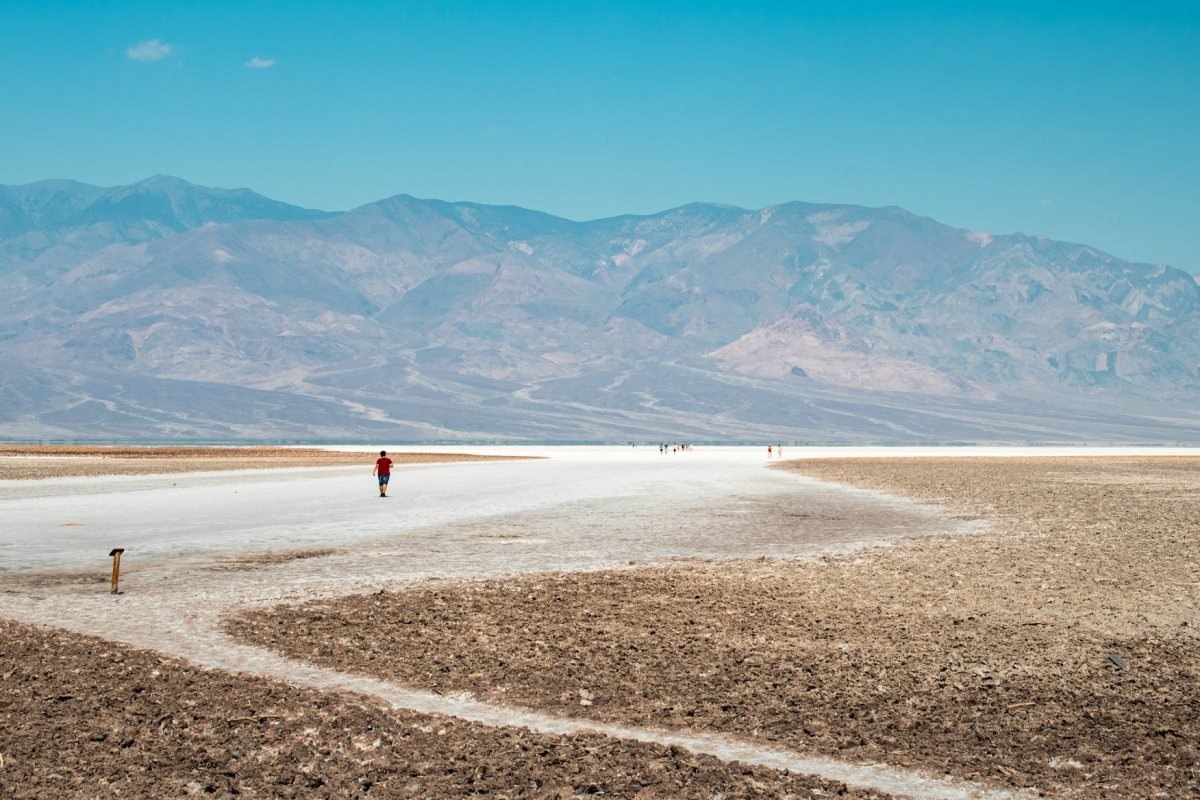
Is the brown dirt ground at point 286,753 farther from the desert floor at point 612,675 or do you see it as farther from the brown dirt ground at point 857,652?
the brown dirt ground at point 857,652

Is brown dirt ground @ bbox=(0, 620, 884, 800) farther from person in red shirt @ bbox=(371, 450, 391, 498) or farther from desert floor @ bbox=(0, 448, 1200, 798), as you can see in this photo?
person in red shirt @ bbox=(371, 450, 391, 498)

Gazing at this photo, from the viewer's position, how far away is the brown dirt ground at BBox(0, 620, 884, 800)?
8.76 metres

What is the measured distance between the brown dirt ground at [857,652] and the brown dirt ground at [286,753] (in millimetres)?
1092

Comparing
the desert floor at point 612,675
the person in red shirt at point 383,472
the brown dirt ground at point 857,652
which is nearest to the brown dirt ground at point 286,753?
the desert floor at point 612,675

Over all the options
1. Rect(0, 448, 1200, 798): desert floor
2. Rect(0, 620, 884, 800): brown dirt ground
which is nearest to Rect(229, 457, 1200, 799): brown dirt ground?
Rect(0, 448, 1200, 798): desert floor

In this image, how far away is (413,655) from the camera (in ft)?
42.4

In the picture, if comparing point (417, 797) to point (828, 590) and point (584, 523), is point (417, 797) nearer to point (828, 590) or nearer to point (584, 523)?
point (828, 590)

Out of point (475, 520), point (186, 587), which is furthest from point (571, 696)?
point (475, 520)

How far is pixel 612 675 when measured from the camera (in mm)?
12172

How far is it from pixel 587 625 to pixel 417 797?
6.03m

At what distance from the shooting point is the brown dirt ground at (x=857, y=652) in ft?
33.0

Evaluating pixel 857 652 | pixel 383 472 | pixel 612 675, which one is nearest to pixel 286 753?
pixel 612 675

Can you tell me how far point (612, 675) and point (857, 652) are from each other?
8.60 ft

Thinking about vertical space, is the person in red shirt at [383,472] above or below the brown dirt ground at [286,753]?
below
